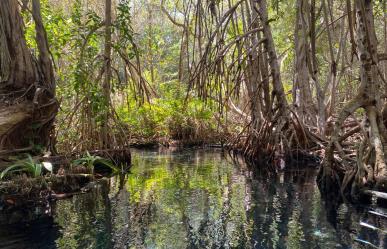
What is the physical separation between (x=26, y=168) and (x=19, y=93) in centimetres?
152

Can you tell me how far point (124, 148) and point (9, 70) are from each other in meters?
3.18

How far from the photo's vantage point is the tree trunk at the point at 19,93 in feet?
21.8

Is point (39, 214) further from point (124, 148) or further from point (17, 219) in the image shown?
point (124, 148)

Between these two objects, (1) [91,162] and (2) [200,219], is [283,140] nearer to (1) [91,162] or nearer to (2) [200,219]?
(1) [91,162]

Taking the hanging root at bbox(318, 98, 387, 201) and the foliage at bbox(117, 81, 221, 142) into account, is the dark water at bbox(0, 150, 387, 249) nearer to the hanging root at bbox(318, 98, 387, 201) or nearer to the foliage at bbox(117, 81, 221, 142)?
the hanging root at bbox(318, 98, 387, 201)

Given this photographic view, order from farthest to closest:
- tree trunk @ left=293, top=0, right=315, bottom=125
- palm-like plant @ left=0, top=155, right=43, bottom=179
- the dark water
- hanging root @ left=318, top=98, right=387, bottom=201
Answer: tree trunk @ left=293, top=0, right=315, bottom=125
palm-like plant @ left=0, top=155, right=43, bottom=179
hanging root @ left=318, top=98, right=387, bottom=201
the dark water

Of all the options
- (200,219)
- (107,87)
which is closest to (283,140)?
(107,87)

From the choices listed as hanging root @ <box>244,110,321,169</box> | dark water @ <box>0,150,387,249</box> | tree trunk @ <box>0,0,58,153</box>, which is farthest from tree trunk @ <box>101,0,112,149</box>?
hanging root @ <box>244,110,321,169</box>

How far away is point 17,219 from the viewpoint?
502cm

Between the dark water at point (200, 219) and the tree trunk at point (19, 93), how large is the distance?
146cm

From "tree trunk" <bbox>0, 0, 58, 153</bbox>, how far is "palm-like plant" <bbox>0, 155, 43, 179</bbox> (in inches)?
17.3

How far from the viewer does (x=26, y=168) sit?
19.9 feet

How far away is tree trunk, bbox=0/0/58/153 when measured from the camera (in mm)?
6641

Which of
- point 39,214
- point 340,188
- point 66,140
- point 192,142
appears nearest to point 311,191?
point 340,188
